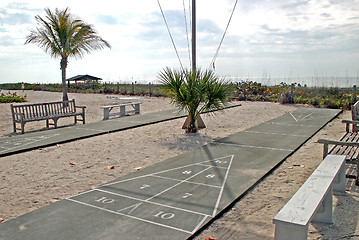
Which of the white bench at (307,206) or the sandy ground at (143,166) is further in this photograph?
the sandy ground at (143,166)

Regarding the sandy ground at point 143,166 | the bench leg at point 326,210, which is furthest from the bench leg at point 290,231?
the bench leg at point 326,210

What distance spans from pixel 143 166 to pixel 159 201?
1.85 m

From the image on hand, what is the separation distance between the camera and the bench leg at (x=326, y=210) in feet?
11.6

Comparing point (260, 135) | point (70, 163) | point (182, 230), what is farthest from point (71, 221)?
point (260, 135)

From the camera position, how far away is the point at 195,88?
8.73 m

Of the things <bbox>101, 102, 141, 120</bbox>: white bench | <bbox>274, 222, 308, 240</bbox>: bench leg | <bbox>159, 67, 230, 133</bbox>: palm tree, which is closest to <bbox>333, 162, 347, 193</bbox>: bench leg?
<bbox>274, 222, 308, 240</bbox>: bench leg

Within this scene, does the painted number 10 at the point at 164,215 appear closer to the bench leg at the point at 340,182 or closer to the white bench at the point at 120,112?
the bench leg at the point at 340,182

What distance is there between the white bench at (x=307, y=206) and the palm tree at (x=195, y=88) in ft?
15.3

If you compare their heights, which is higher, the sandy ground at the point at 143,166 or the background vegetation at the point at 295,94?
the background vegetation at the point at 295,94

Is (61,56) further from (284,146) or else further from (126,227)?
(126,227)

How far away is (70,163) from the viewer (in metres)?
6.16

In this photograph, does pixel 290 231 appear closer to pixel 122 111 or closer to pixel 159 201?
pixel 159 201

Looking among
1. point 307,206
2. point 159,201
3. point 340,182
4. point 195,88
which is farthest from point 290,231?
point 195,88

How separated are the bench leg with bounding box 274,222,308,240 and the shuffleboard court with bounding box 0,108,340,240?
1007 mm
